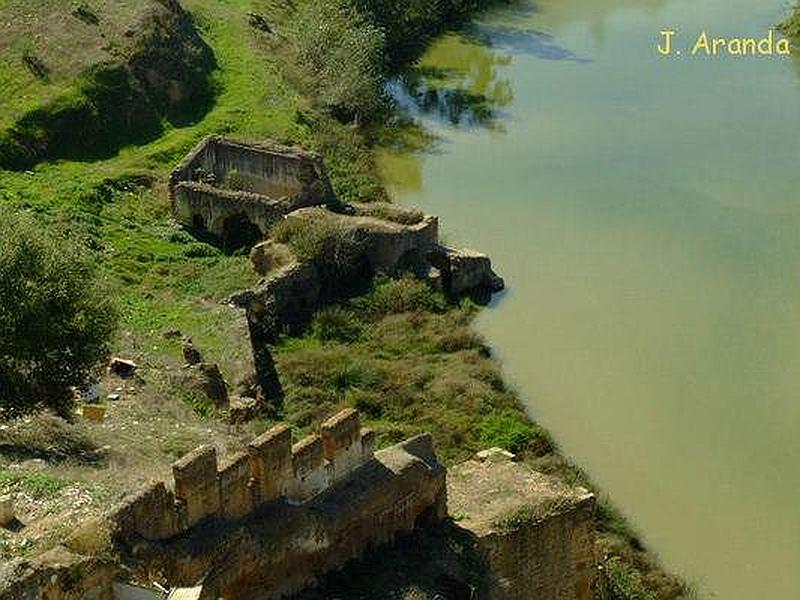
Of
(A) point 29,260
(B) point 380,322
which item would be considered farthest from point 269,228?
(A) point 29,260

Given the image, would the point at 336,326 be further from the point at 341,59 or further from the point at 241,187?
the point at 341,59

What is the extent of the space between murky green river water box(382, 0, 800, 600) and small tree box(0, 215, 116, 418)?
8869mm

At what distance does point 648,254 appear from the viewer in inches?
1186

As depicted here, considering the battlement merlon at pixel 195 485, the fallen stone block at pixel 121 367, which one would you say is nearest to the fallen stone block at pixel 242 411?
the fallen stone block at pixel 121 367

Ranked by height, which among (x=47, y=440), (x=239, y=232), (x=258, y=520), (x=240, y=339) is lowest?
(x=239, y=232)

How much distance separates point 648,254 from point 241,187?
9.42 meters

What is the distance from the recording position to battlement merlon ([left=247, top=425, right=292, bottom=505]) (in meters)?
13.6

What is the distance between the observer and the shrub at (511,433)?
2194 centimetres

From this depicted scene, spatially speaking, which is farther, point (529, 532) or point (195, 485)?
point (529, 532)

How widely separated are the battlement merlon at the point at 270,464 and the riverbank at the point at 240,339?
143cm

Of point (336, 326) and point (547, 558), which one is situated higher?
point (547, 558)

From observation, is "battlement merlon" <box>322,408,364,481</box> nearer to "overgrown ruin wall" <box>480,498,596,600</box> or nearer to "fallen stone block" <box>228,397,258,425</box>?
"overgrown ruin wall" <box>480,498,596,600</box>

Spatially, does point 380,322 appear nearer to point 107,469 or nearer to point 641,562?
point 641,562

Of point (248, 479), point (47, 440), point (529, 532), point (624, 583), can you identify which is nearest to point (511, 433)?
point (624, 583)
